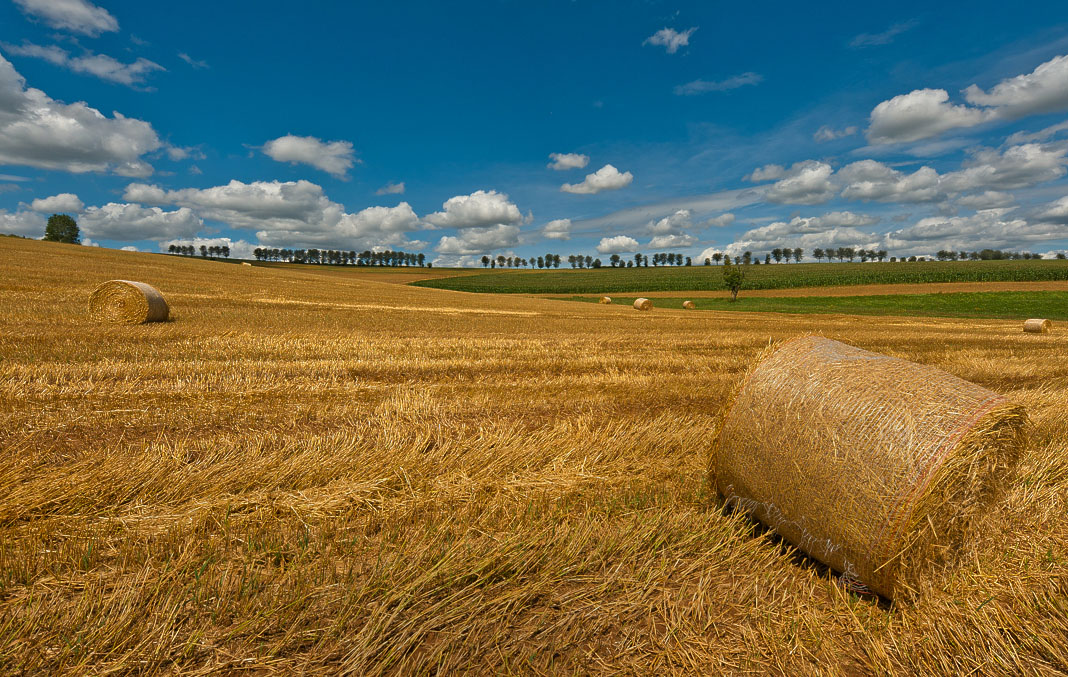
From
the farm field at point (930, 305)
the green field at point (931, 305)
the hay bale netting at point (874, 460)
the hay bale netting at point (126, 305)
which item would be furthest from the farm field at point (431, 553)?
the green field at point (931, 305)

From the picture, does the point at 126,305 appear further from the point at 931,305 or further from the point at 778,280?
the point at 778,280

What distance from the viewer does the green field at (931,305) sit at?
120 ft

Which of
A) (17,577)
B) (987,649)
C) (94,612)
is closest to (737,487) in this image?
(987,649)

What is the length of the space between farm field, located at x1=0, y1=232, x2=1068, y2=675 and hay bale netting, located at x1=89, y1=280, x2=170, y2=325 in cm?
746

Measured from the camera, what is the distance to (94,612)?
2486mm

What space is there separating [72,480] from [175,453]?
0.70m

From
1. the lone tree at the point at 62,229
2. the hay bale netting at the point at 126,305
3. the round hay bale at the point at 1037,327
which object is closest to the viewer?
the hay bale netting at the point at 126,305

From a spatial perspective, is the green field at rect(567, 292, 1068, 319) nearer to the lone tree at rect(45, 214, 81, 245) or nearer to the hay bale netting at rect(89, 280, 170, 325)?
the hay bale netting at rect(89, 280, 170, 325)

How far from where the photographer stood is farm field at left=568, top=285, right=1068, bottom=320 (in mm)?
36656

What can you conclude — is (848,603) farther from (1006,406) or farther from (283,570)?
(283,570)

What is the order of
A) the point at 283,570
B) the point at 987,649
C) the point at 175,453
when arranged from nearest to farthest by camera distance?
the point at 987,649 → the point at 283,570 → the point at 175,453

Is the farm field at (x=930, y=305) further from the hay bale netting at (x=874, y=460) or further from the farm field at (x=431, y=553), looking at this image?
the hay bale netting at (x=874, y=460)

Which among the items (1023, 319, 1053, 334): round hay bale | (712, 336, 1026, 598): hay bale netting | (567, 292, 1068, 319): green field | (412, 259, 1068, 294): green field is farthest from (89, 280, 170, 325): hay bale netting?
(412, 259, 1068, 294): green field

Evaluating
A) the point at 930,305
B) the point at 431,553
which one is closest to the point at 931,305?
the point at 930,305
